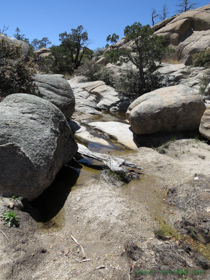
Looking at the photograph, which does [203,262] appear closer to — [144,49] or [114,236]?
[114,236]

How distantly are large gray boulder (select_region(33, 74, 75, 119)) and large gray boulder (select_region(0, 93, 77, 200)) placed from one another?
3.47 meters

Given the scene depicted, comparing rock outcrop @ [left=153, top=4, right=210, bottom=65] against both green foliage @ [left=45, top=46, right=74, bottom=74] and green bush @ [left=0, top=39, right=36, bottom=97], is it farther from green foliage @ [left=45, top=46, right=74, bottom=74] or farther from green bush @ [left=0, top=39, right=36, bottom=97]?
green bush @ [left=0, top=39, right=36, bottom=97]

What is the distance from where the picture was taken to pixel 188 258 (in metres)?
2.90

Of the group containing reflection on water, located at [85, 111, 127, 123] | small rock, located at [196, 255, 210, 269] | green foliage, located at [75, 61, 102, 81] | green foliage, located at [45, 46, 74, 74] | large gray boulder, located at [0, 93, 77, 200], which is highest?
green foliage, located at [45, 46, 74, 74]

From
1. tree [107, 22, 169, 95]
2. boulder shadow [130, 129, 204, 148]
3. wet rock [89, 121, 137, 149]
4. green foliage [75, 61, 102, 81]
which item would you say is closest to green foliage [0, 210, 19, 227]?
wet rock [89, 121, 137, 149]

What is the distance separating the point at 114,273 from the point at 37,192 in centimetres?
206

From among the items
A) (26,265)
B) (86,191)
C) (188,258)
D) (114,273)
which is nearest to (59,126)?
(86,191)

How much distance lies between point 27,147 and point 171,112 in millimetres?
5312

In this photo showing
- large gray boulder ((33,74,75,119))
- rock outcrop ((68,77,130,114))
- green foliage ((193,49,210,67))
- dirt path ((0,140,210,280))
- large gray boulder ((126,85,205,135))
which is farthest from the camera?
green foliage ((193,49,210,67))

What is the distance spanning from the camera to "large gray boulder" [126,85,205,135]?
7199 mm

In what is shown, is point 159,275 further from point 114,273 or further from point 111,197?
point 111,197

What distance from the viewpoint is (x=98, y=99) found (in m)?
15.2

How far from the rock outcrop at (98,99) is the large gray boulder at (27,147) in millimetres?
8270

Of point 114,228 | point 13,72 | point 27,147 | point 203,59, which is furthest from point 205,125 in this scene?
point 203,59
